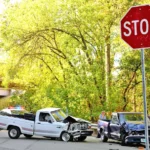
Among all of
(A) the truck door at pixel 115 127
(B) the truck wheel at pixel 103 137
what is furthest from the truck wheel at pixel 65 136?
(A) the truck door at pixel 115 127

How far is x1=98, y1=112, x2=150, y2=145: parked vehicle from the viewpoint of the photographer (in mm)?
16672

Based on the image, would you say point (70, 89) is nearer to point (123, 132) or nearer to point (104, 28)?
point (104, 28)

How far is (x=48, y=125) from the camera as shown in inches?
766

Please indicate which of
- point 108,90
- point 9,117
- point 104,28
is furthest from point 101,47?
point 9,117

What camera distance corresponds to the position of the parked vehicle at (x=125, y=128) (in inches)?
656

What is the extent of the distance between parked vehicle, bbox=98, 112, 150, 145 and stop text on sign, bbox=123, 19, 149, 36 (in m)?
11.8

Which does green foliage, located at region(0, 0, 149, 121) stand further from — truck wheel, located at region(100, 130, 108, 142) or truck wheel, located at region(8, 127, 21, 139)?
truck wheel, located at region(8, 127, 21, 139)

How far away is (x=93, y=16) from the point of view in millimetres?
25297

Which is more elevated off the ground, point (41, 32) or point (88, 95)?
point (41, 32)

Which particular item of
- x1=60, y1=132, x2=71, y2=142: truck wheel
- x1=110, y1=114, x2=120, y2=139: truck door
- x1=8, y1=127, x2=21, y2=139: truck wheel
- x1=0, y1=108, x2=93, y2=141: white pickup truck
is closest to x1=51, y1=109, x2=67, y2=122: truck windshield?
x1=0, y1=108, x2=93, y2=141: white pickup truck

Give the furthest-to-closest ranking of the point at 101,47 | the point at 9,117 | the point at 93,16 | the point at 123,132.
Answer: the point at 101,47, the point at 93,16, the point at 9,117, the point at 123,132

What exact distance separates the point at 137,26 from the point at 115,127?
1385 centimetres

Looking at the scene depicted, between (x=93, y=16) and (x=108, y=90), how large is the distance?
508cm

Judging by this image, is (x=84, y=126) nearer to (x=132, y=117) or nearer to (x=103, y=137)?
(x=103, y=137)
